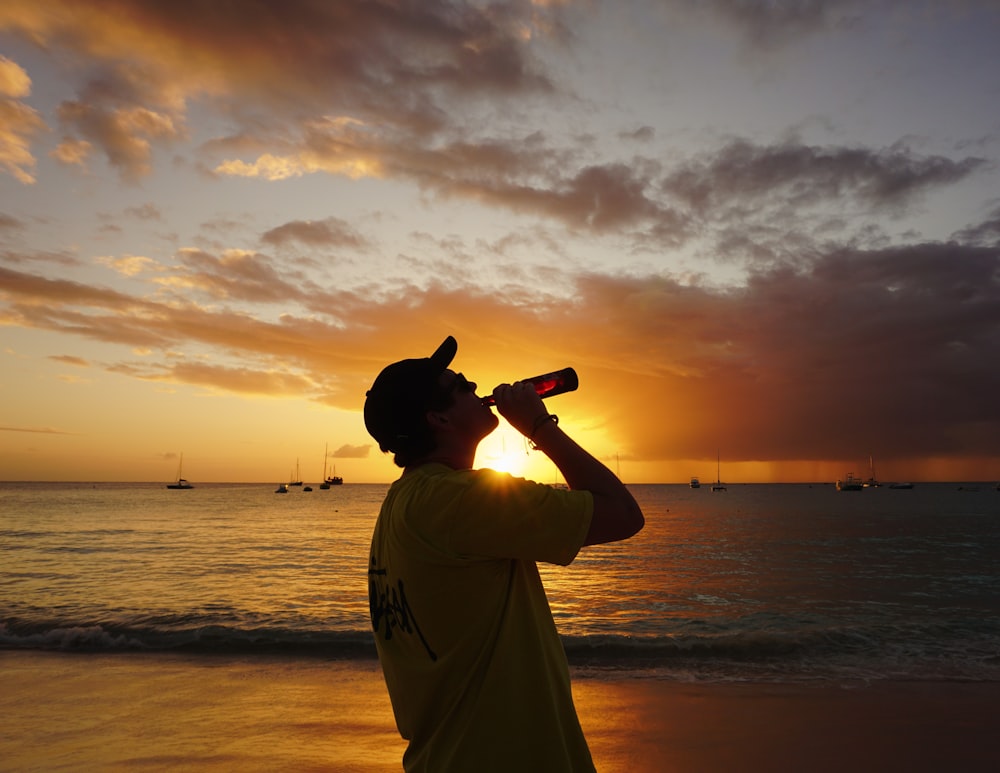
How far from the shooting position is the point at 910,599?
18.0 meters

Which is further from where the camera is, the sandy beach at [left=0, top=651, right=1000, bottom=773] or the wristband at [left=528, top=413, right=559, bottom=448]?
the sandy beach at [left=0, top=651, right=1000, bottom=773]

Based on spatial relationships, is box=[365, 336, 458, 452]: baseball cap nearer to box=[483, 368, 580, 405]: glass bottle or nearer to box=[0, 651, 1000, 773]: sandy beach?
box=[483, 368, 580, 405]: glass bottle

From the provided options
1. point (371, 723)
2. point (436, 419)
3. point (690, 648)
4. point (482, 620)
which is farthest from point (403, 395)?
point (690, 648)

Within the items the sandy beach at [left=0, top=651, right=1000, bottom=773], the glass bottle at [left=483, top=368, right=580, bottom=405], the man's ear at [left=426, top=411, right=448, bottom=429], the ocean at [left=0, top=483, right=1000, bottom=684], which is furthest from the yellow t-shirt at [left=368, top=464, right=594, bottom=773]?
the ocean at [left=0, top=483, right=1000, bottom=684]

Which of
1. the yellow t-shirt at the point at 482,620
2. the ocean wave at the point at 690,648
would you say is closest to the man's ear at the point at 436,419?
the yellow t-shirt at the point at 482,620

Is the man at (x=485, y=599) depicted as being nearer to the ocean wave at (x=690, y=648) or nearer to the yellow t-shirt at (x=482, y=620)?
the yellow t-shirt at (x=482, y=620)

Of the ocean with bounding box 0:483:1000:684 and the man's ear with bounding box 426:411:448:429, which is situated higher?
the man's ear with bounding box 426:411:448:429

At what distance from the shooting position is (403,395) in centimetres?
197

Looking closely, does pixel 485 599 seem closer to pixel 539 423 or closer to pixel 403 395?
pixel 539 423

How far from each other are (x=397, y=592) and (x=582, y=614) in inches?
559

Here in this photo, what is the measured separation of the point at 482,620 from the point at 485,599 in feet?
0.19

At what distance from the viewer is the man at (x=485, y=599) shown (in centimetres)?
171

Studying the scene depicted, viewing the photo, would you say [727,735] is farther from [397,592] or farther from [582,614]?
[582,614]

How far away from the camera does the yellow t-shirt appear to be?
1703 millimetres
